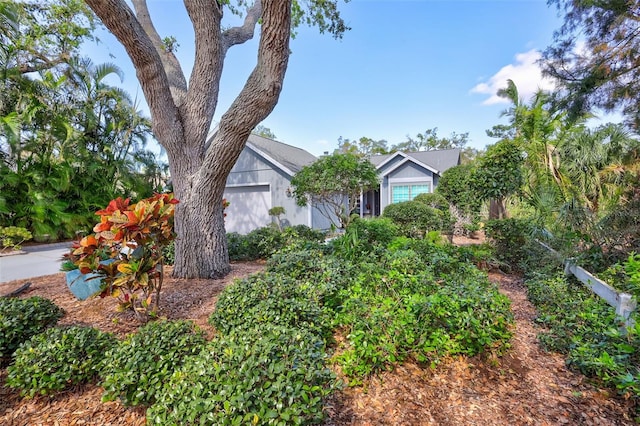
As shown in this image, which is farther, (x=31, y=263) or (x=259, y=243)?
(x=31, y=263)

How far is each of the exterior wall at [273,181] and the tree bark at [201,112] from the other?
643 cm

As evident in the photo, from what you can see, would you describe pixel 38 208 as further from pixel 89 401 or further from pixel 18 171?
pixel 89 401

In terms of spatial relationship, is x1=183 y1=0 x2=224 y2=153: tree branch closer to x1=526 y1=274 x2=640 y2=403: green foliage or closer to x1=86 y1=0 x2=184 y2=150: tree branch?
x1=86 y1=0 x2=184 y2=150: tree branch

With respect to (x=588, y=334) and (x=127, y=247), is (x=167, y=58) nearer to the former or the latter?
(x=127, y=247)

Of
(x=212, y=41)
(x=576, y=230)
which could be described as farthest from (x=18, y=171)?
(x=576, y=230)

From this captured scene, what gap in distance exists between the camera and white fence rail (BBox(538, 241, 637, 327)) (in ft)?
8.61

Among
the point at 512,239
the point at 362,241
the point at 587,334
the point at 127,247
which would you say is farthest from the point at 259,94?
the point at 512,239

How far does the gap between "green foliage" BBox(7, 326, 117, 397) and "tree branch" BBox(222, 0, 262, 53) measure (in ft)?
16.8

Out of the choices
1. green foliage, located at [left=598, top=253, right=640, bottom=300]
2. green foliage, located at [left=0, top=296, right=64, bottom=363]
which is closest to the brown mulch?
green foliage, located at [left=0, top=296, right=64, bottom=363]

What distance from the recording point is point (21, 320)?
8.61 ft

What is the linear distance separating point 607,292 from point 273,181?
32.9ft

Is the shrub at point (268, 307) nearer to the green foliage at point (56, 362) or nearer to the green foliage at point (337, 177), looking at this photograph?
the green foliage at point (56, 362)

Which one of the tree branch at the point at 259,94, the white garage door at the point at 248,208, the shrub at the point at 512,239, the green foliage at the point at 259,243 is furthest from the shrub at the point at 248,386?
the white garage door at the point at 248,208

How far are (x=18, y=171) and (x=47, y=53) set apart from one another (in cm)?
480
